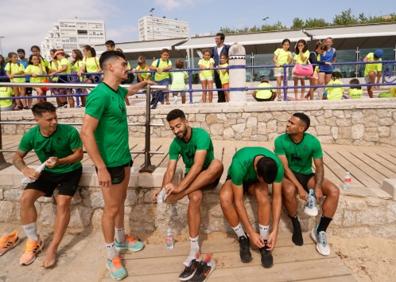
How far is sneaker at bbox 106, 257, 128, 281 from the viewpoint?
9.04 ft

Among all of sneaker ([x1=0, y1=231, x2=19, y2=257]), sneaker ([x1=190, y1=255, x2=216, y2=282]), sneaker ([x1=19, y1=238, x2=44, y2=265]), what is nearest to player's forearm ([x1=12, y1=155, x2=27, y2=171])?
sneaker ([x1=19, y1=238, x2=44, y2=265])

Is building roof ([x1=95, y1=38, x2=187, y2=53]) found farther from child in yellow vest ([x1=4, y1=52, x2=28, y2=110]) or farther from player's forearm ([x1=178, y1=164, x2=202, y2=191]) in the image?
player's forearm ([x1=178, y1=164, x2=202, y2=191])

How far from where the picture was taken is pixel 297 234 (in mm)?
3318

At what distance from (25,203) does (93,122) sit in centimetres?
143

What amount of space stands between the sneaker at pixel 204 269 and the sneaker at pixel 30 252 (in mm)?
1745

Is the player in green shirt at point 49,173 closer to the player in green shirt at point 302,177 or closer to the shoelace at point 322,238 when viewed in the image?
the player in green shirt at point 302,177

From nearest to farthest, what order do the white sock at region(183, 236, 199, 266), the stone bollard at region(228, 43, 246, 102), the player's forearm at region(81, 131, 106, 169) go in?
the player's forearm at region(81, 131, 106, 169)
the white sock at region(183, 236, 199, 266)
the stone bollard at region(228, 43, 246, 102)

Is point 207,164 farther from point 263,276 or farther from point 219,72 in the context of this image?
point 219,72

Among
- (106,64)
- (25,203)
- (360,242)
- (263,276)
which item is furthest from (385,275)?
(25,203)

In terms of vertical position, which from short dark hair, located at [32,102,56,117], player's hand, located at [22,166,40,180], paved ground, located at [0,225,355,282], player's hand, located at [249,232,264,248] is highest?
short dark hair, located at [32,102,56,117]

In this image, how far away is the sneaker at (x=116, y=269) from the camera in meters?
2.76

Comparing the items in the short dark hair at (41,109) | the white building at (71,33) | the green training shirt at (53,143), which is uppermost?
the white building at (71,33)

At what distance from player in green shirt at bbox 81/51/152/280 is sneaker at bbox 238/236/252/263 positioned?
1.21 metres

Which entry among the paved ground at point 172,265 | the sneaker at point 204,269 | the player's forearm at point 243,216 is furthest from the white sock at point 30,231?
the player's forearm at point 243,216
